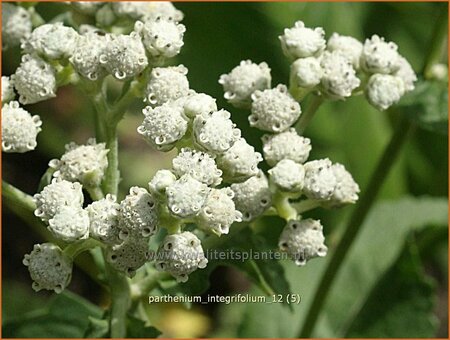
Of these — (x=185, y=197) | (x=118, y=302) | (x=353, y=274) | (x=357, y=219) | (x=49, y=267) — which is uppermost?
(x=185, y=197)

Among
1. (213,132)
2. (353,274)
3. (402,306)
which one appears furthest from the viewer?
(353,274)

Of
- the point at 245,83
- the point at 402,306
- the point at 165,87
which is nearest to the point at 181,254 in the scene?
the point at 165,87

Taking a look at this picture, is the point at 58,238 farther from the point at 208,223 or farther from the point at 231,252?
the point at 231,252

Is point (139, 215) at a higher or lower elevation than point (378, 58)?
lower

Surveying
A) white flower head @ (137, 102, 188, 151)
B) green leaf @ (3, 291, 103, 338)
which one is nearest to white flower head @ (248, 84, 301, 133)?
white flower head @ (137, 102, 188, 151)

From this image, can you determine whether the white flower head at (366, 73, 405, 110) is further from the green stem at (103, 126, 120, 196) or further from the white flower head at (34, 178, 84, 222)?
the white flower head at (34, 178, 84, 222)

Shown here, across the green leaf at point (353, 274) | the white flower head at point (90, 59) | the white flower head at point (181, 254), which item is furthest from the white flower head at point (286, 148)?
the green leaf at point (353, 274)

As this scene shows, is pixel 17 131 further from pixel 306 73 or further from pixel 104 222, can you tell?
pixel 306 73
